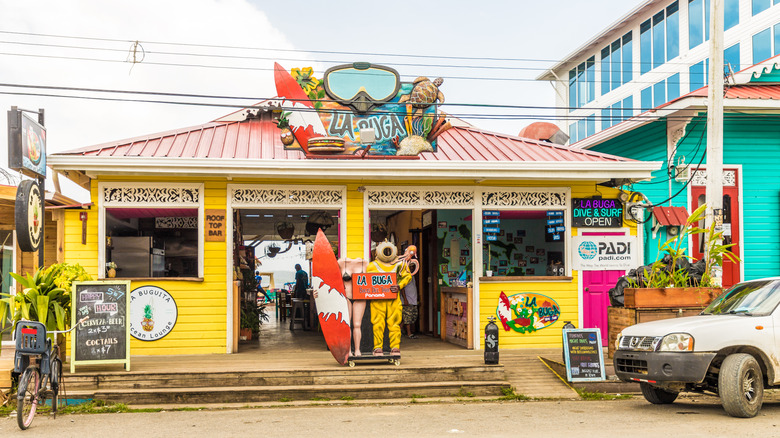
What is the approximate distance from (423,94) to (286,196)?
116 inches

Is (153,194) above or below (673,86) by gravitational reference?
below

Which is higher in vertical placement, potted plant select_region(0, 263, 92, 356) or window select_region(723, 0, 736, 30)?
window select_region(723, 0, 736, 30)

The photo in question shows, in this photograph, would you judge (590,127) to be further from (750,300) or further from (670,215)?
(750,300)

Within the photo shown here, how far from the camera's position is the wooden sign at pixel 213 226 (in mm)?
11891

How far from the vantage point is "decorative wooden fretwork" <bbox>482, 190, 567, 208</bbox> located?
41.7ft

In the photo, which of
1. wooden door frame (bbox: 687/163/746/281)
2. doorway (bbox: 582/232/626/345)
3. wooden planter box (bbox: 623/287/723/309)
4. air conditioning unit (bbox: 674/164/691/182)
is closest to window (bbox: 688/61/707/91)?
wooden door frame (bbox: 687/163/746/281)

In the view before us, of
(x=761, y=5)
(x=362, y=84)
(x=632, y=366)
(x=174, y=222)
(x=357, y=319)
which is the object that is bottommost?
(x=632, y=366)

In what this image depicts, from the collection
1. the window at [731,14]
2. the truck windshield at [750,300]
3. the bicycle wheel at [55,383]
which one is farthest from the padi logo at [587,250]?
the window at [731,14]

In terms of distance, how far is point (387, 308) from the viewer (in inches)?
404

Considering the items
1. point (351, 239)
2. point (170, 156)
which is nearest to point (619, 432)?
point (351, 239)

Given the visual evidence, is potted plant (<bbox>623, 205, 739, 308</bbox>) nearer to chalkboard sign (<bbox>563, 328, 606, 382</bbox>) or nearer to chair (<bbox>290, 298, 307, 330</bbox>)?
chalkboard sign (<bbox>563, 328, 606, 382</bbox>)

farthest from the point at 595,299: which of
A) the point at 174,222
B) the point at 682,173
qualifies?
the point at 174,222

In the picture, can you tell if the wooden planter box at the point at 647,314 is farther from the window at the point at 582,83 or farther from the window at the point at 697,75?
the window at the point at 582,83

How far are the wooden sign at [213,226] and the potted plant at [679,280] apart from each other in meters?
6.40
